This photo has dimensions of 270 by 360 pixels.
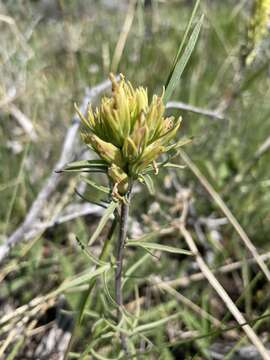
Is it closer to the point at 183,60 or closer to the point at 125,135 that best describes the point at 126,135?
the point at 125,135


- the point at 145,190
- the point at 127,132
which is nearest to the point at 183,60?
the point at 127,132

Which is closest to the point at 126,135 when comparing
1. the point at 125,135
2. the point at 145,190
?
the point at 125,135

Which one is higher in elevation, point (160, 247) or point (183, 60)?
point (183, 60)

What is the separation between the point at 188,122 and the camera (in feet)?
6.44

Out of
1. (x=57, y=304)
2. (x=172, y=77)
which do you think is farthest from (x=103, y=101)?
(x=57, y=304)

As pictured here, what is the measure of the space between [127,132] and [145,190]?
0.94 m

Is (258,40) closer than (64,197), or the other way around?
(258,40)

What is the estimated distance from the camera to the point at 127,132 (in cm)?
65

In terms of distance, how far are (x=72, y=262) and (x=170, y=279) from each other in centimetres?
31

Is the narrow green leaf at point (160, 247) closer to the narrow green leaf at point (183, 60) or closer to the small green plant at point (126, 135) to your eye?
the small green plant at point (126, 135)

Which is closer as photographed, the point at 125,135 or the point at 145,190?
the point at 125,135

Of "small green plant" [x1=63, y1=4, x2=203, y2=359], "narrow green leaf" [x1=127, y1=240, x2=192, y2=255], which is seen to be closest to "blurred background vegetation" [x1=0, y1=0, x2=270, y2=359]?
"narrow green leaf" [x1=127, y1=240, x2=192, y2=255]

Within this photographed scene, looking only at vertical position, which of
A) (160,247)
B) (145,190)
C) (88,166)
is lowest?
(160,247)

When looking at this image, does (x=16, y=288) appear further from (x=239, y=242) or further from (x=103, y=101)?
(x=103, y=101)
